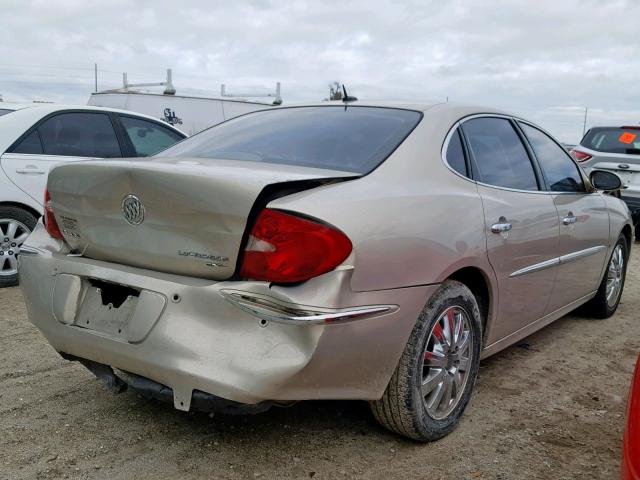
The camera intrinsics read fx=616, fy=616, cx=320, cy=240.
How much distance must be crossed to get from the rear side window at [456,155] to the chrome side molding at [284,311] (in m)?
1.02

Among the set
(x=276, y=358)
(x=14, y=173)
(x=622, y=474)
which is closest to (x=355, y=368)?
(x=276, y=358)

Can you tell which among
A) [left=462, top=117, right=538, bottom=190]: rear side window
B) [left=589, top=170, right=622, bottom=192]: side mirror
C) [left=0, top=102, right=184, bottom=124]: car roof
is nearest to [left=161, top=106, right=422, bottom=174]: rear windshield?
[left=462, top=117, right=538, bottom=190]: rear side window

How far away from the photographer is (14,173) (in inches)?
192

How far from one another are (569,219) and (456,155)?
114cm

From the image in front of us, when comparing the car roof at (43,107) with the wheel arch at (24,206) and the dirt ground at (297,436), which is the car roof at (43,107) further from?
the dirt ground at (297,436)

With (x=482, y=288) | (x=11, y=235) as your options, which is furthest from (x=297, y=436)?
(x=11, y=235)

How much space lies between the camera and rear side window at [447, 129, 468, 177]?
9.14 ft

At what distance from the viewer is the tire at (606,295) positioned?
4.58 m

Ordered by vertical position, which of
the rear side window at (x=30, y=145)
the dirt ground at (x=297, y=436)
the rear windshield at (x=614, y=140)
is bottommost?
the dirt ground at (x=297, y=436)

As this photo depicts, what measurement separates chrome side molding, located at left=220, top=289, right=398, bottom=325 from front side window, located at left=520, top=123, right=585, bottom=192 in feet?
6.73

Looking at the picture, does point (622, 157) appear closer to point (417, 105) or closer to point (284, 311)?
point (417, 105)

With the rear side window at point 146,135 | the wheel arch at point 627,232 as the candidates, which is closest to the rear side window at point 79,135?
the rear side window at point 146,135

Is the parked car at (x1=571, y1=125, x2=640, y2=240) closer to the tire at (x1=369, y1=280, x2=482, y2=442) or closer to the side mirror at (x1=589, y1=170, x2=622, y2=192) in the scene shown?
the side mirror at (x1=589, y1=170, x2=622, y2=192)

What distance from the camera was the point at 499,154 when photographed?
10.6 feet
